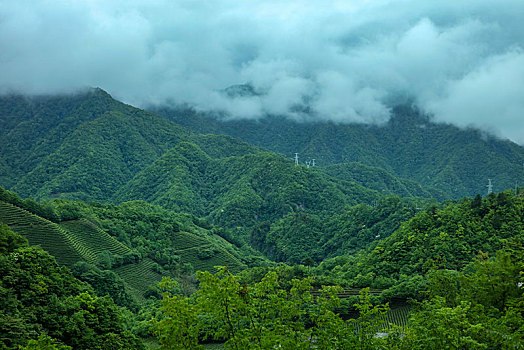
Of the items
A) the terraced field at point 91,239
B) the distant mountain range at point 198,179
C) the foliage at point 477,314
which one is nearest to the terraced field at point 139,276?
the terraced field at point 91,239

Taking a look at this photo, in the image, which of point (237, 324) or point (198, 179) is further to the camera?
point (198, 179)

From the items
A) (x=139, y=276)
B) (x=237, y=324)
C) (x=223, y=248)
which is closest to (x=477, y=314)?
(x=237, y=324)

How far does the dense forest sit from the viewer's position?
572 inches

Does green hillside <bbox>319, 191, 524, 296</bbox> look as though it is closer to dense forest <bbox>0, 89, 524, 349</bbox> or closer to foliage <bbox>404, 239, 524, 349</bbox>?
dense forest <bbox>0, 89, 524, 349</bbox>

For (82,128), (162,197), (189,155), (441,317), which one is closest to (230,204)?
(162,197)

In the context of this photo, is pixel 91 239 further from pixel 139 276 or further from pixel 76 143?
pixel 76 143

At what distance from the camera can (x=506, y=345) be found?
49.0ft

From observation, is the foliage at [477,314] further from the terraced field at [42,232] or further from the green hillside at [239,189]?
the green hillside at [239,189]

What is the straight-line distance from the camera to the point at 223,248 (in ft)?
264

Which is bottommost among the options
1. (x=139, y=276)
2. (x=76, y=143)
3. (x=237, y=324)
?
(x=237, y=324)

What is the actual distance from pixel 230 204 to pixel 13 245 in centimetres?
8613

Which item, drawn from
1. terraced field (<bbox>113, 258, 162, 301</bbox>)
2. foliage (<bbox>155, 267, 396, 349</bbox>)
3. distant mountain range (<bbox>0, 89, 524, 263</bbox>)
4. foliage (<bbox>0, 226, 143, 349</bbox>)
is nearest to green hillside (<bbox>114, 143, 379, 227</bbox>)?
distant mountain range (<bbox>0, 89, 524, 263</bbox>)

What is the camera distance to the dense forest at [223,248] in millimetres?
14531

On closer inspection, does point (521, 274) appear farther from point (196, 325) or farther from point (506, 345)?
point (196, 325)
